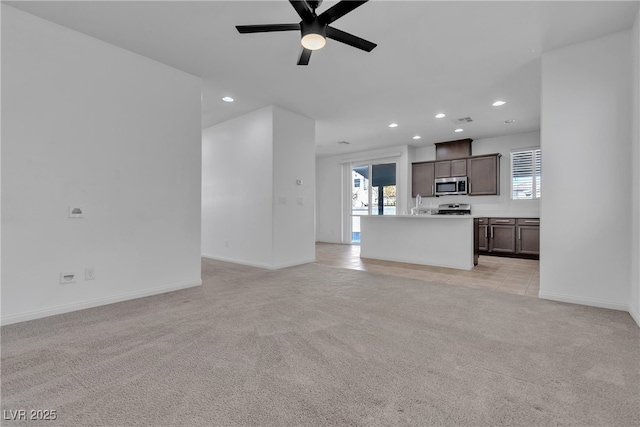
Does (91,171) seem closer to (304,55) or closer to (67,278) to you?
(67,278)

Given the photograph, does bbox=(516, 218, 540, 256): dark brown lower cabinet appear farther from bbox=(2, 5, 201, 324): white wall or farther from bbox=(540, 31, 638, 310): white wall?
bbox=(2, 5, 201, 324): white wall

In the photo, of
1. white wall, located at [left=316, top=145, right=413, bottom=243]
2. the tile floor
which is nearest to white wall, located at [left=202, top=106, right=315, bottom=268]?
the tile floor

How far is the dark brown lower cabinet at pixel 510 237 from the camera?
6.11 m

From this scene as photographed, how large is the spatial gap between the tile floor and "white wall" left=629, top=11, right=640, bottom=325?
34.4 inches

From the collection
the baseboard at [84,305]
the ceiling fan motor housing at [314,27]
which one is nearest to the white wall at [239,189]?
the baseboard at [84,305]

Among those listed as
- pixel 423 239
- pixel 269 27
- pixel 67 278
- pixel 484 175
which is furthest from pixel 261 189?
pixel 484 175

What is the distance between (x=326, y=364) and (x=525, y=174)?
689 centimetres

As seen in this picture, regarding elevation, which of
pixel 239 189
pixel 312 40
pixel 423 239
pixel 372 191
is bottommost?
pixel 423 239

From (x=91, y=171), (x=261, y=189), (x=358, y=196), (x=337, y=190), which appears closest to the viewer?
(x=91, y=171)

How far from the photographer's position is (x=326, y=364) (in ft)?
6.11

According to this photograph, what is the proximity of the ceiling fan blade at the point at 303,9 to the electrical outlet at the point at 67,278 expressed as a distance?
312 cm

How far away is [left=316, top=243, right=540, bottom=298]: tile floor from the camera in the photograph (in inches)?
155

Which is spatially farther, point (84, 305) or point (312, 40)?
point (84, 305)

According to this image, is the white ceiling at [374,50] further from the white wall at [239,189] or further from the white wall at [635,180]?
the white wall at [239,189]
